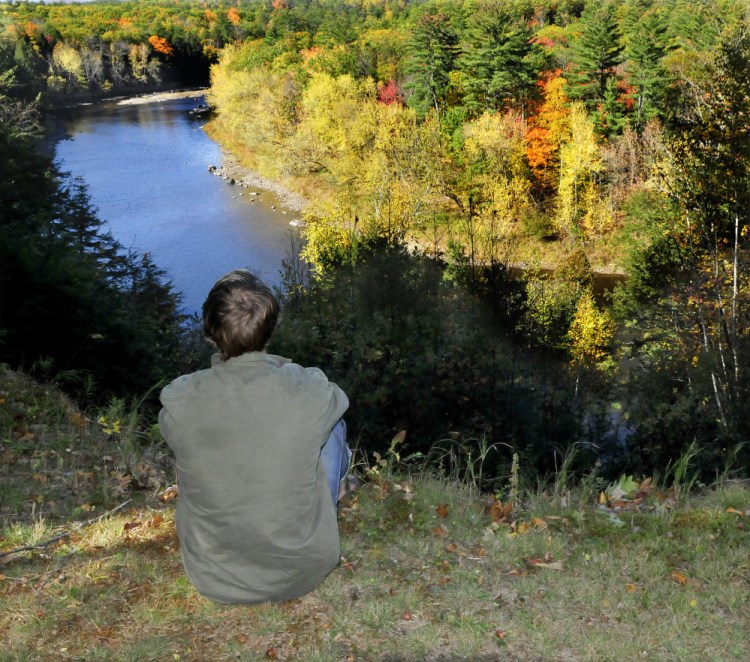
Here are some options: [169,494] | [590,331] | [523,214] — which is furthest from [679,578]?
[523,214]

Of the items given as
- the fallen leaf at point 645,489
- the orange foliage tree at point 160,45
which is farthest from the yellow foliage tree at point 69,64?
the fallen leaf at point 645,489

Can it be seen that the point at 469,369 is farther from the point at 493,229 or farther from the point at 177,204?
the point at 177,204

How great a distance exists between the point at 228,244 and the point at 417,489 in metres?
28.5

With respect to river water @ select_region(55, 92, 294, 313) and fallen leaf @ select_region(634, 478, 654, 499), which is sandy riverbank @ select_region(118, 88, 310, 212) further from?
fallen leaf @ select_region(634, 478, 654, 499)

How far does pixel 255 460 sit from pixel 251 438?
9 cm

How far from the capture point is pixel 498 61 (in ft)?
114

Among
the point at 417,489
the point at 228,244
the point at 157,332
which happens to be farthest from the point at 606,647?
the point at 228,244

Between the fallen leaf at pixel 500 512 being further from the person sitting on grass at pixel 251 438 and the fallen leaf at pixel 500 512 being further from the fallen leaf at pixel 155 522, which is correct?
the fallen leaf at pixel 155 522

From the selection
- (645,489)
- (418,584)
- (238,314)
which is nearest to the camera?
(238,314)

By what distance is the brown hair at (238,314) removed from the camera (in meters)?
2.39

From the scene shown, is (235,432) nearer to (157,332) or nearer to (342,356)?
(342,356)

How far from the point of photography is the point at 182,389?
7.96 feet

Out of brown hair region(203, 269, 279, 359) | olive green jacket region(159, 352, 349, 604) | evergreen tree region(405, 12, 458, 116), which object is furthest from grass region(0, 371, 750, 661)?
evergreen tree region(405, 12, 458, 116)

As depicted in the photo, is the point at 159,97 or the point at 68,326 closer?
the point at 68,326
